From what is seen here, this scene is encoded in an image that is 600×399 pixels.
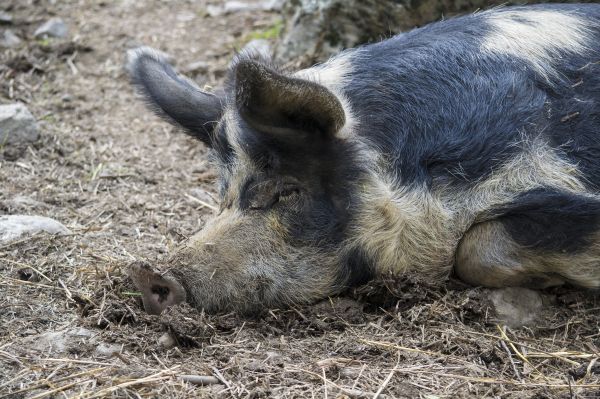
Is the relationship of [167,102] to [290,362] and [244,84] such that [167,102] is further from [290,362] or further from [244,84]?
[290,362]

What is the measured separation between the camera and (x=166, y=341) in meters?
3.64

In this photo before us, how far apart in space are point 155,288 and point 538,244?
1.76 m

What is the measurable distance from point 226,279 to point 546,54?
76.3 inches

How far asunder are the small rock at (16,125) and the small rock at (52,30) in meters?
1.93

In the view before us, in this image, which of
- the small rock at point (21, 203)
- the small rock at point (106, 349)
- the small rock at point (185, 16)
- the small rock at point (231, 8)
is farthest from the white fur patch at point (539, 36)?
the small rock at point (185, 16)

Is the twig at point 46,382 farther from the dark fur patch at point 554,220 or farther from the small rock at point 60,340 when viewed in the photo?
the dark fur patch at point 554,220

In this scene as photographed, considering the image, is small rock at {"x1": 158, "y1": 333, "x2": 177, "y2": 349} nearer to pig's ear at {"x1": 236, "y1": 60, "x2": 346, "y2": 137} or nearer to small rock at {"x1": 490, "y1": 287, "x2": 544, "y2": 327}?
pig's ear at {"x1": 236, "y1": 60, "x2": 346, "y2": 137}

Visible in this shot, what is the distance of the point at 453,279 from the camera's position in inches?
169

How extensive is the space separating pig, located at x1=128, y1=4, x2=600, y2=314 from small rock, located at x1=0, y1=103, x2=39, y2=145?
2.31 meters

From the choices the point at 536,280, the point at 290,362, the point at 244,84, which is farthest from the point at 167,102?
the point at 536,280

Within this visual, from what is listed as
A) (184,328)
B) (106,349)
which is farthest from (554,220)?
(106,349)

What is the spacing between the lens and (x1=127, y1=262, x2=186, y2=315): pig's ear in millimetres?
3846

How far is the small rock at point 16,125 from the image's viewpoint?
6.01 m

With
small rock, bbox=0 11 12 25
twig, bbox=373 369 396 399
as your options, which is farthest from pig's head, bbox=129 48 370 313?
small rock, bbox=0 11 12 25
